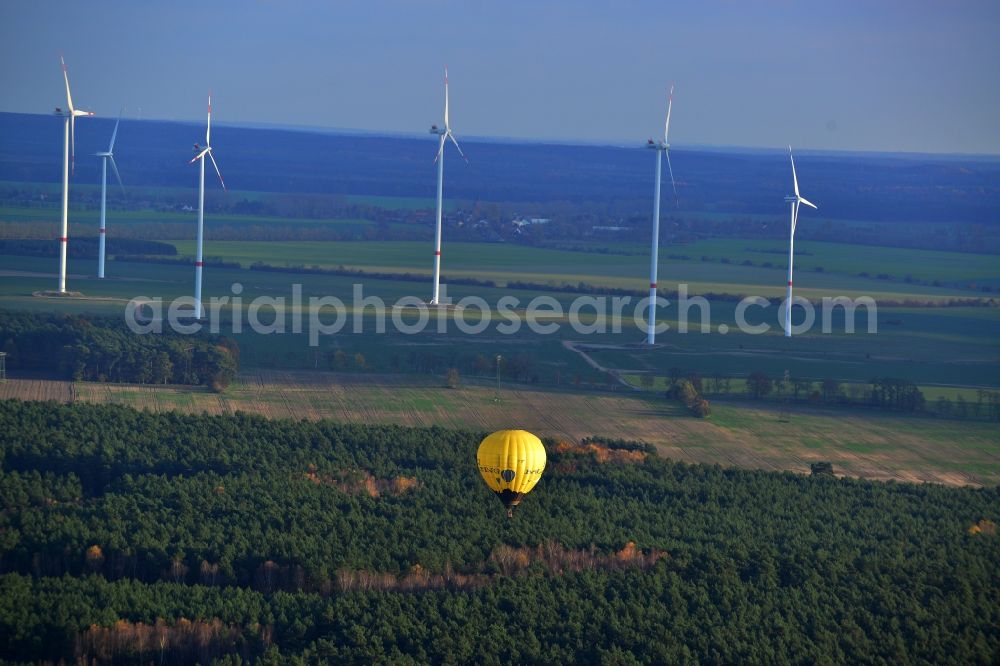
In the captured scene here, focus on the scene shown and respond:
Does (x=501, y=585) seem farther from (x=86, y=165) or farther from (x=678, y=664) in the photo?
(x=86, y=165)

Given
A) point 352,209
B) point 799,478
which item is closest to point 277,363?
point 799,478

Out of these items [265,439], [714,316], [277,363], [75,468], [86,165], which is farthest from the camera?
[86,165]

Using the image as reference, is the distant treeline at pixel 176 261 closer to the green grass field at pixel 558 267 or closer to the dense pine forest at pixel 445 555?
the green grass field at pixel 558 267

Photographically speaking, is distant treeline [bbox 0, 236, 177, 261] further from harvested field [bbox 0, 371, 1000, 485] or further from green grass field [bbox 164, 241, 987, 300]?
harvested field [bbox 0, 371, 1000, 485]

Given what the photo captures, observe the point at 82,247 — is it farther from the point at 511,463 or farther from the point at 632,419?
the point at 511,463

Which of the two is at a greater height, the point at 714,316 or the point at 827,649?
the point at 714,316

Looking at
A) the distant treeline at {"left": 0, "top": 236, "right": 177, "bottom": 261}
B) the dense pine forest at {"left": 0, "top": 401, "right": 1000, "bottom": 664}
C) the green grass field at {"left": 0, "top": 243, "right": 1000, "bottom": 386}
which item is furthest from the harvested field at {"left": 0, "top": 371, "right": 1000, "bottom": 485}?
the distant treeline at {"left": 0, "top": 236, "right": 177, "bottom": 261}
